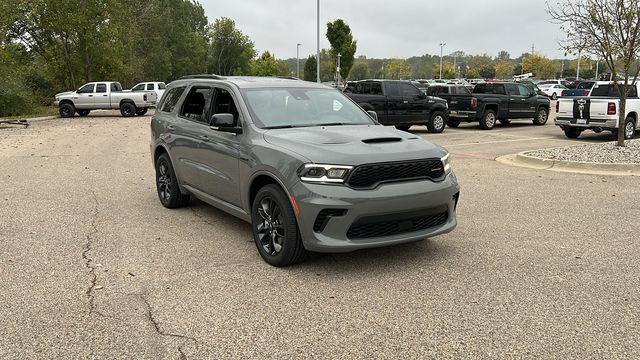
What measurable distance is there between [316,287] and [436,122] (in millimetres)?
15482

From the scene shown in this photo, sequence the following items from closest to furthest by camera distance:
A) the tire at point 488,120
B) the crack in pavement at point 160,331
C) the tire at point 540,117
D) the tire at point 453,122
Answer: the crack in pavement at point 160,331 → the tire at point 488,120 → the tire at point 453,122 → the tire at point 540,117

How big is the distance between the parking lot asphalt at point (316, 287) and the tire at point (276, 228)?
169 mm

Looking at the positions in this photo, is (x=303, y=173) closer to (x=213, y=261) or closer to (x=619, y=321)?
(x=213, y=261)

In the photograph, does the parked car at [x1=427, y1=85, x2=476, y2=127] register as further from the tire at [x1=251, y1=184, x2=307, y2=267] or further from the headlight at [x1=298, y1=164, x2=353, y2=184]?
the headlight at [x1=298, y1=164, x2=353, y2=184]

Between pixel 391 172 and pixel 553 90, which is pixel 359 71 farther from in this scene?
pixel 391 172

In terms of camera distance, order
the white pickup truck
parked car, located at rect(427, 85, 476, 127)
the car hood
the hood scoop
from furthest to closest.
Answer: parked car, located at rect(427, 85, 476, 127)
the white pickup truck
the hood scoop
the car hood

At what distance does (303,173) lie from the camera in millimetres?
4559

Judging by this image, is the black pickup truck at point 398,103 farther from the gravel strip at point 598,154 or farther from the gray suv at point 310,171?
A: the gray suv at point 310,171

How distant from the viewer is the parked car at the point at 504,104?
66.0 feet

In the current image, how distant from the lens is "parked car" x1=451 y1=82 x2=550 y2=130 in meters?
20.1

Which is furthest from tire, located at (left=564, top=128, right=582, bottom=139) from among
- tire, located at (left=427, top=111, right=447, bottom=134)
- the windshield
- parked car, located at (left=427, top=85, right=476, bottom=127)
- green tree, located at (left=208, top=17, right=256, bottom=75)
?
green tree, located at (left=208, top=17, right=256, bottom=75)

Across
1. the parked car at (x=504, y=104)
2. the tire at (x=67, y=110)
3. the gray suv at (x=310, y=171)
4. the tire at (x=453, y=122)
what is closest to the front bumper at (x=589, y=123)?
the parked car at (x=504, y=104)

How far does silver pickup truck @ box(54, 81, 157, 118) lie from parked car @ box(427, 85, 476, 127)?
1742 cm

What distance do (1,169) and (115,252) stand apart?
732 cm
